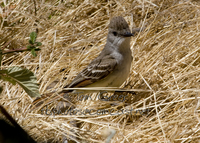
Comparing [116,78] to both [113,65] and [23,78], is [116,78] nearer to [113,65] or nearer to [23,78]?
[113,65]

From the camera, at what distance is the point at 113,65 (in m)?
3.71

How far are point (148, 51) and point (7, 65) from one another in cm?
207

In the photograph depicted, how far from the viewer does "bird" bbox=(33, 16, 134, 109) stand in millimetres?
3721

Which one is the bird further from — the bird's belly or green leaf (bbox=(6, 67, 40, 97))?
green leaf (bbox=(6, 67, 40, 97))

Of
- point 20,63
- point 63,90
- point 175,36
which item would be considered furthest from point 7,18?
point 175,36

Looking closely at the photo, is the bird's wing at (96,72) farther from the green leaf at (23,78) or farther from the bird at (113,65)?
the green leaf at (23,78)

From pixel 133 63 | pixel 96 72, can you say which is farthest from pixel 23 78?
pixel 133 63

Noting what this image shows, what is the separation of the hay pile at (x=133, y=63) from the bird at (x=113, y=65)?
0.89 ft

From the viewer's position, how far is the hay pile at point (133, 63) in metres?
3.18

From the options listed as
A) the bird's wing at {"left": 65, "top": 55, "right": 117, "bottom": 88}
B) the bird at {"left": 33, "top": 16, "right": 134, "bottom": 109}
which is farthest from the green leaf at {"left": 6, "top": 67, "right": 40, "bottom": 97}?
the bird's wing at {"left": 65, "top": 55, "right": 117, "bottom": 88}

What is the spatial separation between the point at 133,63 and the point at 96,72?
2.47 feet

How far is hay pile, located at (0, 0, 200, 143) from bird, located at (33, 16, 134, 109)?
273 millimetres

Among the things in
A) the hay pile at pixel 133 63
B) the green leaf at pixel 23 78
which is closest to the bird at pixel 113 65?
the hay pile at pixel 133 63

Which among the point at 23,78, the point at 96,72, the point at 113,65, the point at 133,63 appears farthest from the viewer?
the point at 133,63
